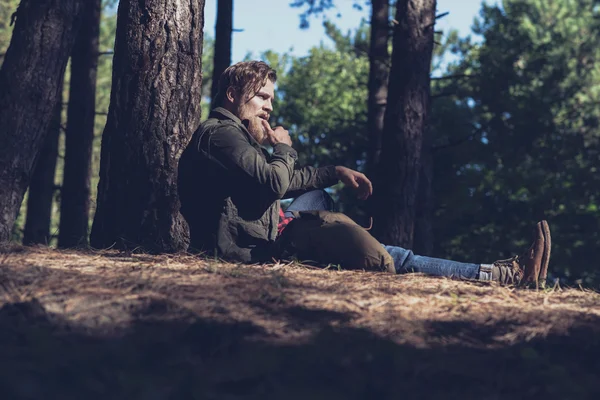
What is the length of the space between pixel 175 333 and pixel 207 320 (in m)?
0.18

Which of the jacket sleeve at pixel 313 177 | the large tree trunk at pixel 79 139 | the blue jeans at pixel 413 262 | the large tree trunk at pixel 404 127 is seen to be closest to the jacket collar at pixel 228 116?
the jacket sleeve at pixel 313 177

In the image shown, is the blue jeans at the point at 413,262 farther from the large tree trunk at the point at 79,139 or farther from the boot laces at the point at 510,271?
the large tree trunk at the point at 79,139

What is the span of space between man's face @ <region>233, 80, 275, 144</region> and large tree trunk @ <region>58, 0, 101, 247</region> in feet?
25.1

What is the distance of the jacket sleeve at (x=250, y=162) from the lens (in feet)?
17.6

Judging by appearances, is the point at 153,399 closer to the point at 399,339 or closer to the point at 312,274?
the point at 399,339

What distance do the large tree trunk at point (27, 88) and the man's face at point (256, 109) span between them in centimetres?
246

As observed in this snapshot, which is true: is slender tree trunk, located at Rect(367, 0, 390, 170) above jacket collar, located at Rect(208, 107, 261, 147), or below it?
above

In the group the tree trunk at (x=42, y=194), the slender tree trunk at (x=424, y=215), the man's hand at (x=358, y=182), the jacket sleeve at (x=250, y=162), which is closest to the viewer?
the jacket sleeve at (x=250, y=162)

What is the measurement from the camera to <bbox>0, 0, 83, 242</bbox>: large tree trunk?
7.26 m

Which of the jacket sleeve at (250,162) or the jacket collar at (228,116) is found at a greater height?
the jacket collar at (228,116)

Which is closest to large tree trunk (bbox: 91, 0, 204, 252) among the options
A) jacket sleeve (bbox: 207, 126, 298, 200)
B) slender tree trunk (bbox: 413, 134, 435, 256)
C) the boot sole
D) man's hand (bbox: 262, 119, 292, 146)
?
man's hand (bbox: 262, 119, 292, 146)

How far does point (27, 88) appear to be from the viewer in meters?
7.39

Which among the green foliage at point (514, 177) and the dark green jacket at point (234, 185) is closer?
the dark green jacket at point (234, 185)

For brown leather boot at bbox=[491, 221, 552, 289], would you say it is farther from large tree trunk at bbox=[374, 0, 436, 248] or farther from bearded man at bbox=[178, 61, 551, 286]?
large tree trunk at bbox=[374, 0, 436, 248]
